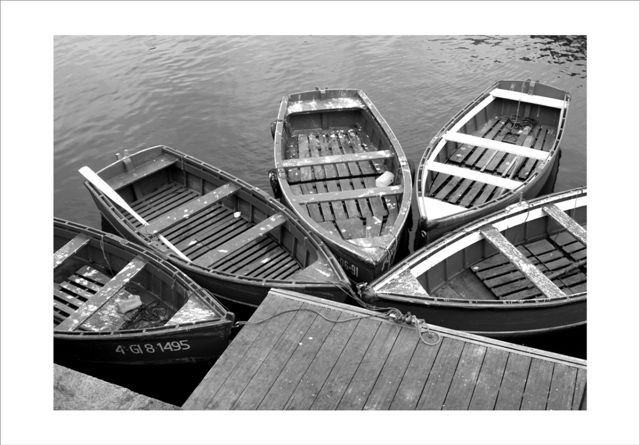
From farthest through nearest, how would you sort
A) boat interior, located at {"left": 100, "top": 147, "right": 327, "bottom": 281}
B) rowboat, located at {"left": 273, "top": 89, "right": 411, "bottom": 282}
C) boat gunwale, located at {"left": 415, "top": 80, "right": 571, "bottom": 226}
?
boat gunwale, located at {"left": 415, "top": 80, "right": 571, "bottom": 226}, boat interior, located at {"left": 100, "top": 147, "right": 327, "bottom": 281}, rowboat, located at {"left": 273, "top": 89, "right": 411, "bottom": 282}

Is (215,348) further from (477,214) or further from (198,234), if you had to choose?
(477,214)

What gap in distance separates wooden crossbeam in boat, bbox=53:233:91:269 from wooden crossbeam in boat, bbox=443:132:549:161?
897 centimetres

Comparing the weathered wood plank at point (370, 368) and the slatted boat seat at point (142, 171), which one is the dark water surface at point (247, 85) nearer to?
the slatted boat seat at point (142, 171)

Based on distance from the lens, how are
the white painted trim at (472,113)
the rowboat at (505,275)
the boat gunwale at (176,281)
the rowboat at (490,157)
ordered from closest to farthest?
the boat gunwale at (176,281), the rowboat at (505,275), the rowboat at (490,157), the white painted trim at (472,113)

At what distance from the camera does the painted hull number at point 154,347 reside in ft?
30.0

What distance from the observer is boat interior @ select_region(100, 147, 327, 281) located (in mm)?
11125

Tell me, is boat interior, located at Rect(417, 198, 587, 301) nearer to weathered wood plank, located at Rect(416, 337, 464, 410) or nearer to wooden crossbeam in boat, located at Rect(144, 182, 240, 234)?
weathered wood plank, located at Rect(416, 337, 464, 410)

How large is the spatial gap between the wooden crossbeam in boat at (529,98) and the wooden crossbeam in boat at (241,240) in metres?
8.05

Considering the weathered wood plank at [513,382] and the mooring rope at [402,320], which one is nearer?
the weathered wood plank at [513,382]

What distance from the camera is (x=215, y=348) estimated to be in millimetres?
9180

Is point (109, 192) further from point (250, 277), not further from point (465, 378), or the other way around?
point (465, 378)

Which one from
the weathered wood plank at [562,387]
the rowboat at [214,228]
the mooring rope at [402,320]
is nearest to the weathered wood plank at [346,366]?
the mooring rope at [402,320]

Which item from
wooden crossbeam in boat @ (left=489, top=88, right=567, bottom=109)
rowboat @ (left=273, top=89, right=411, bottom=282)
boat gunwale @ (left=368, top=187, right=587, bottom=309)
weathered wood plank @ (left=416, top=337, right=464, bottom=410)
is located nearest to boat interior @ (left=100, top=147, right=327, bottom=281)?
rowboat @ (left=273, top=89, right=411, bottom=282)

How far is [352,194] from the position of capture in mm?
12172
